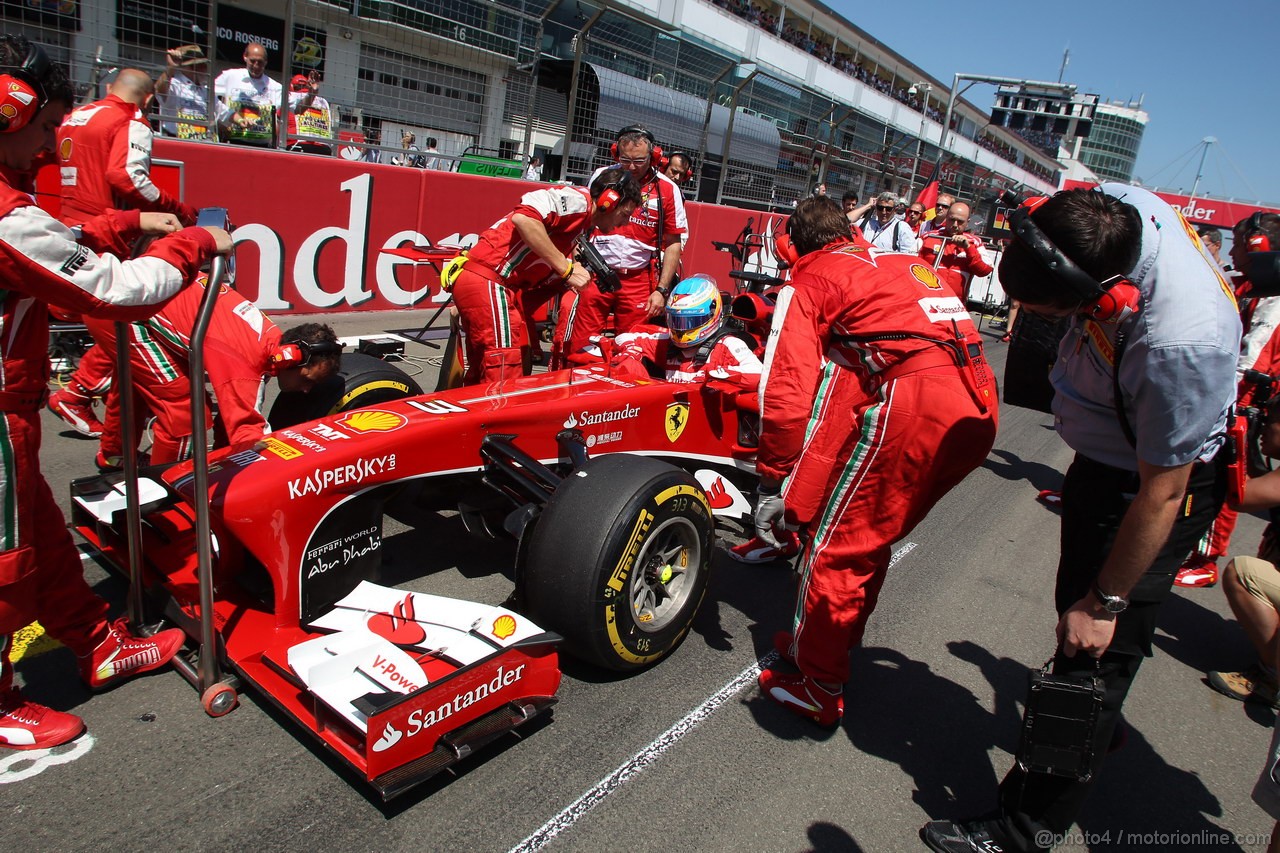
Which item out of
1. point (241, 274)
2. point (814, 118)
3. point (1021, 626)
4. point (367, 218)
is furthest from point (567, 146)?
point (1021, 626)

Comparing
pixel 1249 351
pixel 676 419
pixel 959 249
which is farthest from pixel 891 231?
pixel 676 419

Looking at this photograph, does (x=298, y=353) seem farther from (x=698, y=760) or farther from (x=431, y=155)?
(x=431, y=155)

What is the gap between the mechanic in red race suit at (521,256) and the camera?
4.50 meters

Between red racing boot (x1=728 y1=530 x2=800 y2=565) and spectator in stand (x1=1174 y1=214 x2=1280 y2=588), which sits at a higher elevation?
spectator in stand (x1=1174 y1=214 x2=1280 y2=588)

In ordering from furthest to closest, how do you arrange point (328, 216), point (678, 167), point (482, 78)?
point (482, 78), point (678, 167), point (328, 216)

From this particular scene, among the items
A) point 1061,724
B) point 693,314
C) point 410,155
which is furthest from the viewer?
point 410,155

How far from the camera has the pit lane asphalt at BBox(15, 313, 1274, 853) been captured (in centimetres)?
219

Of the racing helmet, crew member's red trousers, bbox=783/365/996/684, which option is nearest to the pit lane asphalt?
crew member's red trousers, bbox=783/365/996/684

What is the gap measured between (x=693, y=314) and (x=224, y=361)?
205 centimetres

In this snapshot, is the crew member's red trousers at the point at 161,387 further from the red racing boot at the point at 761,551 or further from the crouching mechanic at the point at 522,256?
the red racing boot at the point at 761,551

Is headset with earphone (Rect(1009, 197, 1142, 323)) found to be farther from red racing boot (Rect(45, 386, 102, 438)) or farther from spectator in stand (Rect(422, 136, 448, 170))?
spectator in stand (Rect(422, 136, 448, 170))

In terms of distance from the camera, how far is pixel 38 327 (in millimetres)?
2201

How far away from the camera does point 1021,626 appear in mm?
3902

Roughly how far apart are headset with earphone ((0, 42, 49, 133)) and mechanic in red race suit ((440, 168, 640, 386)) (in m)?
2.46
